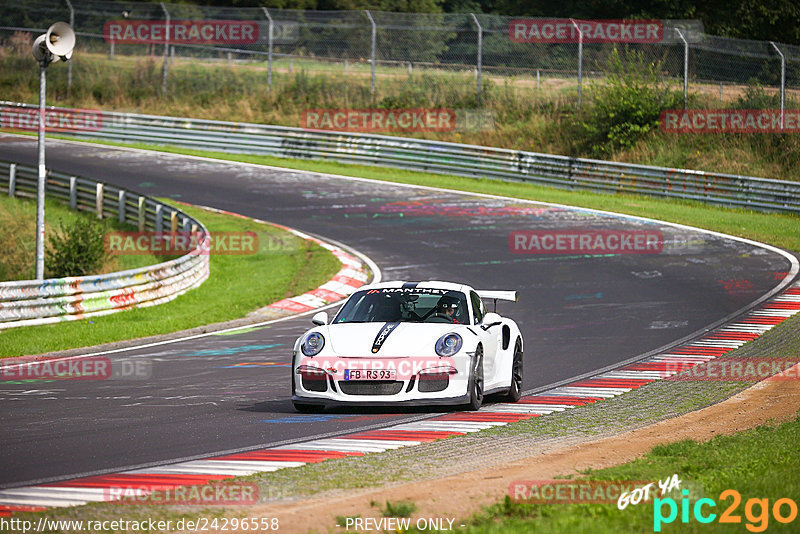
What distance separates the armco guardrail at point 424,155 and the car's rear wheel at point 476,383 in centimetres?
2131

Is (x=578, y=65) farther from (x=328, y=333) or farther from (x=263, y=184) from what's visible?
(x=328, y=333)

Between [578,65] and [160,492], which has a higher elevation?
[578,65]

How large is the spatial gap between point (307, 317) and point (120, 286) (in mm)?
3382

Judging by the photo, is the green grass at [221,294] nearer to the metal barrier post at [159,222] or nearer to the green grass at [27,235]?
the metal barrier post at [159,222]

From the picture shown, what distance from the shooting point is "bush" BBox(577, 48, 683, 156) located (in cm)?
3709

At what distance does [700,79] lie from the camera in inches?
1398

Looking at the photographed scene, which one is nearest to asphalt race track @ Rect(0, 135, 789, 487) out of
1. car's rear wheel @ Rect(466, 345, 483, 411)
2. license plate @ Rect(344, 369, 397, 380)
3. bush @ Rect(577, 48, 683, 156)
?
license plate @ Rect(344, 369, 397, 380)

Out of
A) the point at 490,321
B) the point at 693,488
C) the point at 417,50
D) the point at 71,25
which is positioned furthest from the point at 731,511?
the point at 71,25

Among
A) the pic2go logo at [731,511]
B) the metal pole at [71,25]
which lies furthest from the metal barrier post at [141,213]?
the pic2go logo at [731,511]

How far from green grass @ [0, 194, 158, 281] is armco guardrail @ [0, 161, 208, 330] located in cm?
90

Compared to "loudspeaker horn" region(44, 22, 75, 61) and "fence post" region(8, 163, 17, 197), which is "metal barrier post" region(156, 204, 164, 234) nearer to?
"fence post" region(8, 163, 17, 197)

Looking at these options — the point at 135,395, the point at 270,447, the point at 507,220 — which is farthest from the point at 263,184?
the point at 270,447

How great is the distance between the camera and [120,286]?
63.5 ft

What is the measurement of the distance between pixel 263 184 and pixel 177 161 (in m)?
5.77
